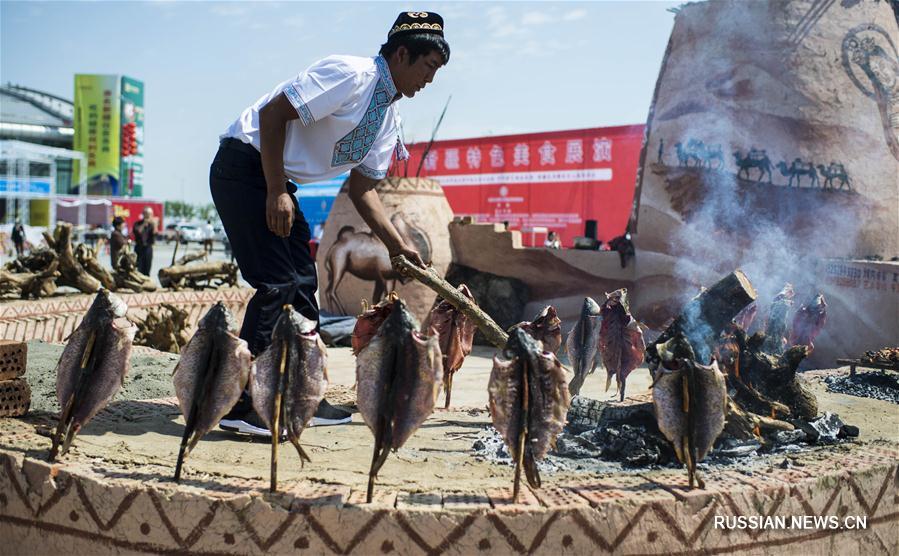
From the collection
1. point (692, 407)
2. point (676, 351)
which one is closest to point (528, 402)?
point (692, 407)

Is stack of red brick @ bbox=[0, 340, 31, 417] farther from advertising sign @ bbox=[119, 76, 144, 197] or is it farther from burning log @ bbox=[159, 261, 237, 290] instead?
advertising sign @ bbox=[119, 76, 144, 197]

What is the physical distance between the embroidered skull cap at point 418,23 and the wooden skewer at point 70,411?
5.78 feet

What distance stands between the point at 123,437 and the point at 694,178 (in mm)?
6186

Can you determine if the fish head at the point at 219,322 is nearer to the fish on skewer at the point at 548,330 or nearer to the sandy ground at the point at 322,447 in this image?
the sandy ground at the point at 322,447

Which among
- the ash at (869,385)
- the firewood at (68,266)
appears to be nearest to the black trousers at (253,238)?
the ash at (869,385)

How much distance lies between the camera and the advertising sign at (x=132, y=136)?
43.9 m

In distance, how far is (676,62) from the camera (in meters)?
8.20

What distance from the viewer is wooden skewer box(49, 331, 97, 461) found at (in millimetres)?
2639

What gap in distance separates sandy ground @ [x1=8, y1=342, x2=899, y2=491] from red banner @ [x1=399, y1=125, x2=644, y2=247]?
11068 mm

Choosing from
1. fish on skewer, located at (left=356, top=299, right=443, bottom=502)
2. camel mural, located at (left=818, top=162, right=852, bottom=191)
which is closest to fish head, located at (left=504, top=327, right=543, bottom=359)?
fish on skewer, located at (left=356, top=299, right=443, bottom=502)

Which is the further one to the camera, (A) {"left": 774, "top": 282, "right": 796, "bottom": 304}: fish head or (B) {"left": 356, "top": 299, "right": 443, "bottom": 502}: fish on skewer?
(A) {"left": 774, "top": 282, "right": 796, "bottom": 304}: fish head

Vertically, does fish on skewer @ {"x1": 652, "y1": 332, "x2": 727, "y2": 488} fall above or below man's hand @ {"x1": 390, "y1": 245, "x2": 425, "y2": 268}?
below

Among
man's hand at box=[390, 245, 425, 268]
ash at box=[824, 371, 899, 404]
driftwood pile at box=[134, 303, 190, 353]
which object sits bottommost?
driftwood pile at box=[134, 303, 190, 353]

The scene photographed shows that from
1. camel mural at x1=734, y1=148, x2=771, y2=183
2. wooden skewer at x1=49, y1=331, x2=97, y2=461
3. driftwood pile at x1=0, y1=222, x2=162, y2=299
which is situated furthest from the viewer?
driftwood pile at x1=0, y1=222, x2=162, y2=299
